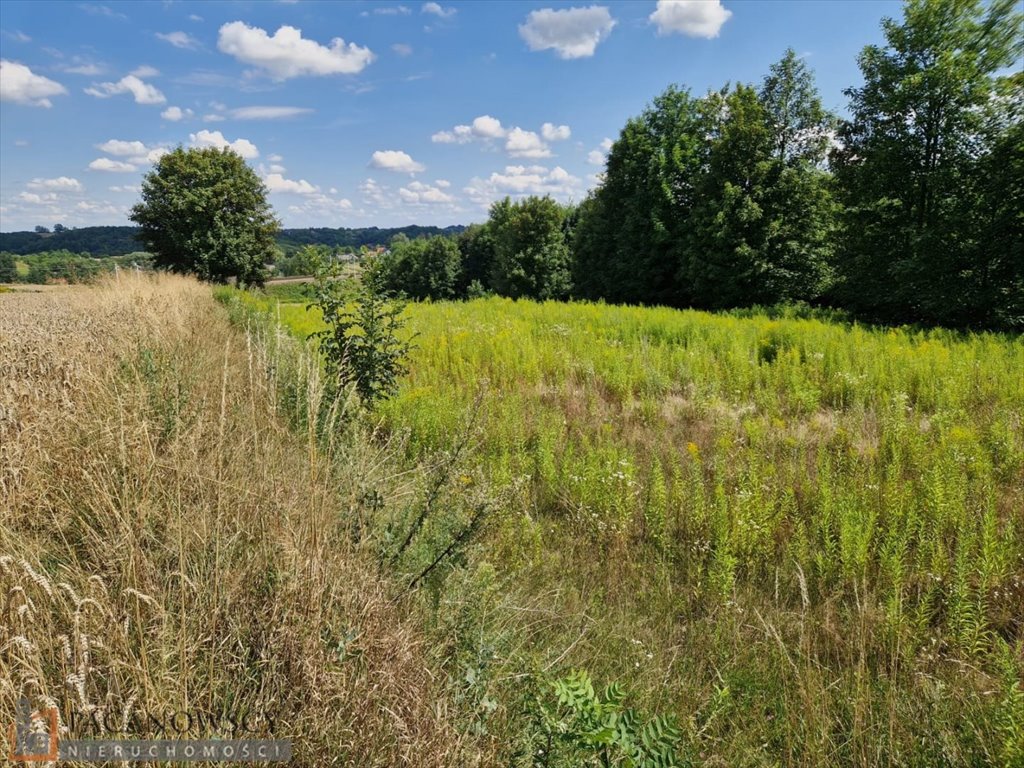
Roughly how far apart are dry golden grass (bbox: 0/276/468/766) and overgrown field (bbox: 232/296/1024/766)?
0.44m

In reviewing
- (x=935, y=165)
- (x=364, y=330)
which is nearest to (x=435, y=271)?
(x=935, y=165)

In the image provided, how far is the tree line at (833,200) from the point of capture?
1306cm

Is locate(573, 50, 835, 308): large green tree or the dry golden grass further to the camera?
locate(573, 50, 835, 308): large green tree

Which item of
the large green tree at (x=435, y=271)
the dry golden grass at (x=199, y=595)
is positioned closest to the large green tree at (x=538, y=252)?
the large green tree at (x=435, y=271)

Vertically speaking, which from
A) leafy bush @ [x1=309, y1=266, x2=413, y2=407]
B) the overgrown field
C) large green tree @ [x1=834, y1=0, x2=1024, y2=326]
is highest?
large green tree @ [x1=834, y1=0, x2=1024, y2=326]

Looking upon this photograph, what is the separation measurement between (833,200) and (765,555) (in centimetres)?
2112

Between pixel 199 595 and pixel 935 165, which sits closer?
pixel 199 595

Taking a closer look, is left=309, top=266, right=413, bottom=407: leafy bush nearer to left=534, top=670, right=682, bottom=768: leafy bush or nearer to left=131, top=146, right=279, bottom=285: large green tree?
left=534, top=670, right=682, bottom=768: leafy bush

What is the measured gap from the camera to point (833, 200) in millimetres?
19594

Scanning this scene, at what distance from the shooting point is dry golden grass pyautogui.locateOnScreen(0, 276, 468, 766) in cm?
155

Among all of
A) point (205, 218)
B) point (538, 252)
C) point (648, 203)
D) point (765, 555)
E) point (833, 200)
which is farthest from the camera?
point (538, 252)

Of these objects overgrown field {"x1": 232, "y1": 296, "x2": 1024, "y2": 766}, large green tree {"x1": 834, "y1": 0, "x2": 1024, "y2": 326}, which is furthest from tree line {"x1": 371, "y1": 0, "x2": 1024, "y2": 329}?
overgrown field {"x1": 232, "y1": 296, "x2": 1024, "y2": 766}

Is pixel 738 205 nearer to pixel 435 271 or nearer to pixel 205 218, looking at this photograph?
pixel 205 218

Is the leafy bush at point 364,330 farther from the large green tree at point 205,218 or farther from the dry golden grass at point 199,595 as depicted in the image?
the large green tree at point 205,218
